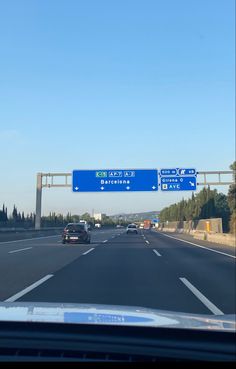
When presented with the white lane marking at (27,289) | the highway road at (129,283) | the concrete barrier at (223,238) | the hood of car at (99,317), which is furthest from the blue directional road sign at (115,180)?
the hood of car at (99,317)

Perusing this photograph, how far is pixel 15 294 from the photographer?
11203 mm

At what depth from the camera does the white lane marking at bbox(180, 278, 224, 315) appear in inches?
364

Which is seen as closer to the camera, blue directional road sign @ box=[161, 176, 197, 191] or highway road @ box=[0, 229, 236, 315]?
highway road @ box=[0, 229, 236, 315]

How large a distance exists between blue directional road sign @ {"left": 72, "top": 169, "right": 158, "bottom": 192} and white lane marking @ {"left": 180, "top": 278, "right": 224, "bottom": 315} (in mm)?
30365

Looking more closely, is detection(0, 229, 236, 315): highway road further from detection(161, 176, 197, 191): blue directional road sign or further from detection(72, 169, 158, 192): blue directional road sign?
detection(72, 169, 158, 192): blue directional road sign

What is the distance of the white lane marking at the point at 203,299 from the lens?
30.3ft

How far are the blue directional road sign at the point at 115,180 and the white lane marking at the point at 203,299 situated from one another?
99.6 ft

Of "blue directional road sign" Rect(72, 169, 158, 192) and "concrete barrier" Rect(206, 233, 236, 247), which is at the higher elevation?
"blue directional road sign" Rect(72, 169, 158, 192)

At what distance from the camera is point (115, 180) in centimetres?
4453

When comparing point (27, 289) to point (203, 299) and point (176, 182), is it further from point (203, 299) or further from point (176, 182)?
point (176, 182)

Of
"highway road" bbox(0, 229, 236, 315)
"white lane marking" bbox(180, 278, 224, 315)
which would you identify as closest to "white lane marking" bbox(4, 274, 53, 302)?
"highway road" bbox(0, 229, 236, 315)

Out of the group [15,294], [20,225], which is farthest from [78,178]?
[20,225]

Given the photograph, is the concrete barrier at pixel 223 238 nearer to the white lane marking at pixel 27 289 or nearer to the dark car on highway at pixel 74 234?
the dark car on highway at pixel 74 234

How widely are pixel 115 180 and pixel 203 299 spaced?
112 ft
